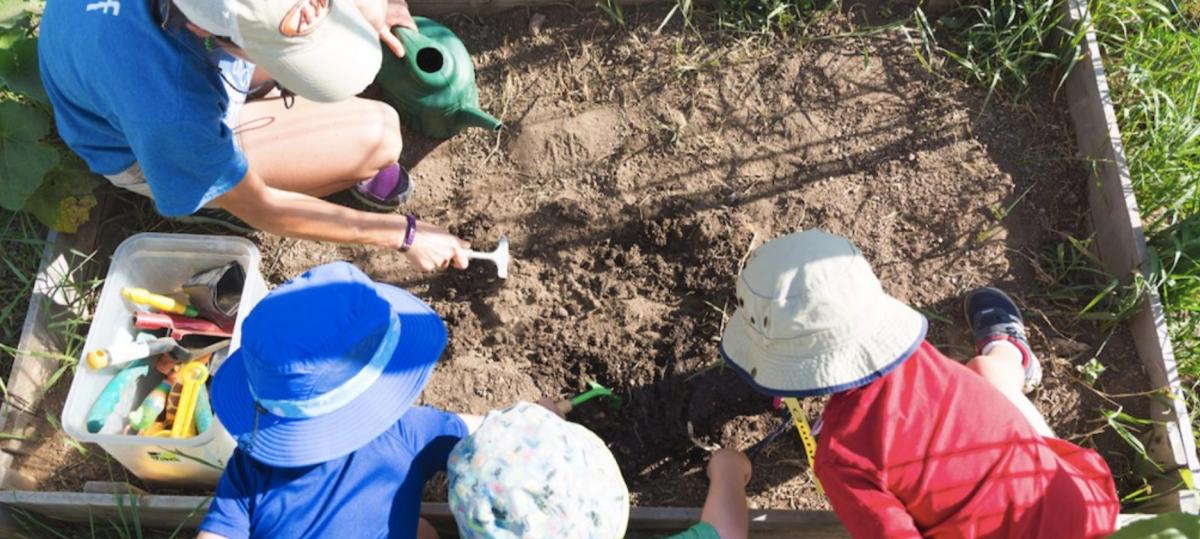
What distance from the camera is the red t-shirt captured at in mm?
1901

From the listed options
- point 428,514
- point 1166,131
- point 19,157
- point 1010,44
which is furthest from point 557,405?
point 1166,131

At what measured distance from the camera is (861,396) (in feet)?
6.42

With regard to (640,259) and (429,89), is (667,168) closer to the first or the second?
(640,259)

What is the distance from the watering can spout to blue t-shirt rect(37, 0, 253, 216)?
726 millimetres

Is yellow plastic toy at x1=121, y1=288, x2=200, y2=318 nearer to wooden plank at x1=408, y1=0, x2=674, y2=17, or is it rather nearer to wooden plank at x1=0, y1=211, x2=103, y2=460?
wooden plank at x1=0, y1=211, x2=103, y2=460

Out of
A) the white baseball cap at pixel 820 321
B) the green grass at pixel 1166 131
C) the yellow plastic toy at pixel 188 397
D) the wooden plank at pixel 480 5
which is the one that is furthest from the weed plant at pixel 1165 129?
the yellow plastic toy at pixel 188 397

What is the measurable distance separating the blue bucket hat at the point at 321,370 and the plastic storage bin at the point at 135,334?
0.32m

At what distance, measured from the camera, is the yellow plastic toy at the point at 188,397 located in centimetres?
231

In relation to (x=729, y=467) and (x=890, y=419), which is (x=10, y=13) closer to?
(x=729, y=467)

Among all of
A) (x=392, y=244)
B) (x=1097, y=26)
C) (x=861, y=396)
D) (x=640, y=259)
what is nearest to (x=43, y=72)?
(x=392, y=244)

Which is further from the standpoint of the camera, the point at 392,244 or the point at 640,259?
the point at 640,259

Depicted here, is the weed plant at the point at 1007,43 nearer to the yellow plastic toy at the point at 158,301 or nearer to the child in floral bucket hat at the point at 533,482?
the child in floral bucket hat at the point at 533,482

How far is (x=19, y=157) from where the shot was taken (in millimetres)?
2504

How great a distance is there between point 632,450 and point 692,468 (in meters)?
0.18
